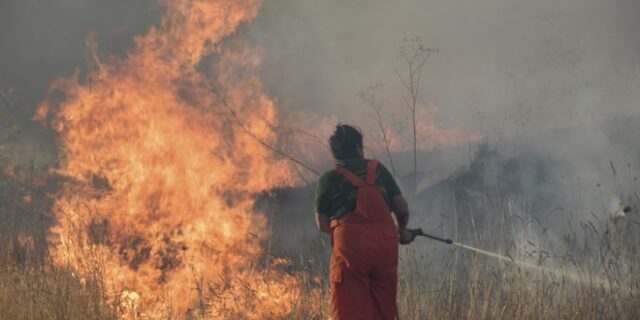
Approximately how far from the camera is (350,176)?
4.28 meters

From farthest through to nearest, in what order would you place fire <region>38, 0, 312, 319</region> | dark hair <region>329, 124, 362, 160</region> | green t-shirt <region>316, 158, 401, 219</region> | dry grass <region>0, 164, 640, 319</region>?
fire <region>38, 0, 312, 319</region> < dry grass <region>0, 164, 640, 319</region> < dark hair <region>329, 124, 362, 160</region> < green t-shirt <region>316, 158, 401, 219</region>

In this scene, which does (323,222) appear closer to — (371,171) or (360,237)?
(360,237)

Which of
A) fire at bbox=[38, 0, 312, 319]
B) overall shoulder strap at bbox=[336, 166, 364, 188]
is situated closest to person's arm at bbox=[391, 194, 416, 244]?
overall shoulder strap at bbox=[336, 166, 364, 188]

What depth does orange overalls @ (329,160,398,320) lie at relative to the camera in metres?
4.09

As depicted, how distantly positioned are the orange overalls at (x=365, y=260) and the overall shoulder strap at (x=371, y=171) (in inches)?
1.5

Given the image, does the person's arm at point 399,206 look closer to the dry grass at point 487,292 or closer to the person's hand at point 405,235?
the person's hand at point 405,235

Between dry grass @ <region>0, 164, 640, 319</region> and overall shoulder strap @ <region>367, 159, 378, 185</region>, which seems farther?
dry grass @ <region>0, 164, 640, 319</region>

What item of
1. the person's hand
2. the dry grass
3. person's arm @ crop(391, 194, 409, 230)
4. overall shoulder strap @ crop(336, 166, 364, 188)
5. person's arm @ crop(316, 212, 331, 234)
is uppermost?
overall shoulder strap @ crop(336, 166, 364, 188)

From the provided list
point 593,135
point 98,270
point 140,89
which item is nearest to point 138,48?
point 140,89

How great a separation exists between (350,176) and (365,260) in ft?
1.99

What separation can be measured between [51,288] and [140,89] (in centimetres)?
360

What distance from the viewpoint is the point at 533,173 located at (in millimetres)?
9961

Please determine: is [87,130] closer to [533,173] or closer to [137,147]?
[137,147]

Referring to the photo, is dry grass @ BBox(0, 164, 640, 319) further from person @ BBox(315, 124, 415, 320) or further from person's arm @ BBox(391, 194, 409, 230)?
person @ BBox(315, 124, 415, 320)
